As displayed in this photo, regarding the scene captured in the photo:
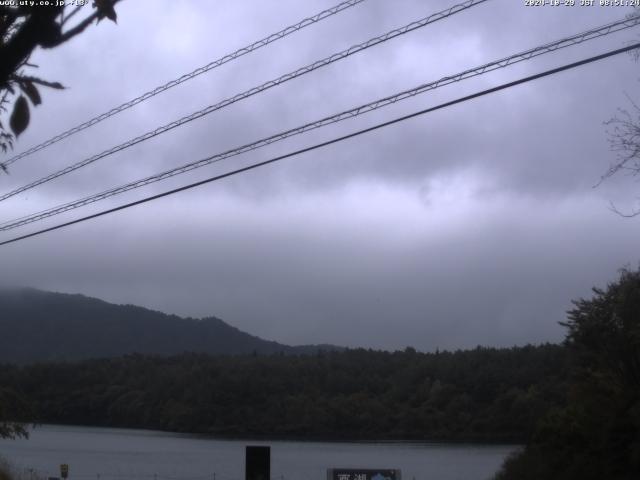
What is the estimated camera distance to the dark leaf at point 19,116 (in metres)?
4.12

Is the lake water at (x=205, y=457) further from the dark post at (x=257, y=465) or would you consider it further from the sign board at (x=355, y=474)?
the sign board at (x=355, y=474)

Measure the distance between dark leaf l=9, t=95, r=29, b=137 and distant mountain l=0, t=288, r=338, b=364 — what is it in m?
98.1

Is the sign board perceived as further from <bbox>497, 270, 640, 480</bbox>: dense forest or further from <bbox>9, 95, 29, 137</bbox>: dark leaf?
<bbox>9, 95, 29, 137</bbox>: dark leaf

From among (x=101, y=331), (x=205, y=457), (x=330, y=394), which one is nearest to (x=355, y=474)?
(x=205, y=457)

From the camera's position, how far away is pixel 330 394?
63.8 metres

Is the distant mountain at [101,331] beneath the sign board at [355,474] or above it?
above

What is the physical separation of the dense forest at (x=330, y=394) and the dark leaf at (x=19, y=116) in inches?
1804

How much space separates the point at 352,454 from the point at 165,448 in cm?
1198

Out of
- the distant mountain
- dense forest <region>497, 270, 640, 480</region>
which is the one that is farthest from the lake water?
the distant mountain

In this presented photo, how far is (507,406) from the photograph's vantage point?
52750 millimetres

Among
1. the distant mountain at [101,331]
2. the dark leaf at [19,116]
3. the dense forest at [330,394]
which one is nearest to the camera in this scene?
the dark leaf at [19,116]

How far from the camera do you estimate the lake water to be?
38.7m

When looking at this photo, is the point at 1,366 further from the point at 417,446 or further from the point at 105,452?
the point at 417,446

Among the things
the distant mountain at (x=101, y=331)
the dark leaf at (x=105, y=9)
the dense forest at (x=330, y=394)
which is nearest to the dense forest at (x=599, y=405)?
the dark leaf at (x=105, y=9)
